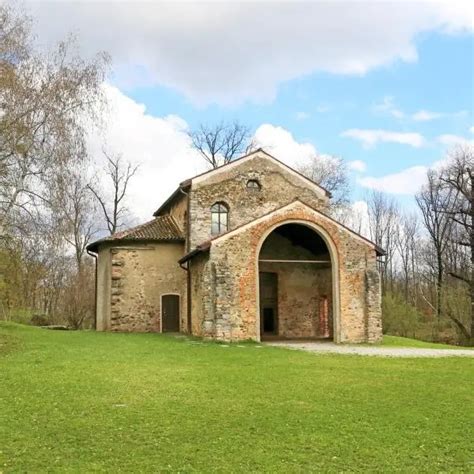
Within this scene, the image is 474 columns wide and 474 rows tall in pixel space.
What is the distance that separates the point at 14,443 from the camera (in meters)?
7.36

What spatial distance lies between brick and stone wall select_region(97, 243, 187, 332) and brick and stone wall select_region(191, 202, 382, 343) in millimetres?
4615

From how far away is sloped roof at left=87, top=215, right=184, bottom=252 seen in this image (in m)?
29.1

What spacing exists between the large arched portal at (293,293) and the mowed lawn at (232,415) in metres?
11.7

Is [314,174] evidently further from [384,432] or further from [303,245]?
[384,432]

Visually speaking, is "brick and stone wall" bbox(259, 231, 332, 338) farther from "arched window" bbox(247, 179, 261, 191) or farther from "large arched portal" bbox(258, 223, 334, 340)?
"arched window" bbox(247, 179, 261, 191)

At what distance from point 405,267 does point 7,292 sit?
1670 inches

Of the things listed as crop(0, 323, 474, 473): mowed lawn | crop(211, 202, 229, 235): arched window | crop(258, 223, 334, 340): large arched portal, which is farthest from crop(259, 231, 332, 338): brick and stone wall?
crop(0, 323, 474, 473): mowed lawn

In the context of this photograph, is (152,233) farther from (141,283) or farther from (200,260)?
(200,260)

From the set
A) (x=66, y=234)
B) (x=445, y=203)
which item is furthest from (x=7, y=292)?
(x=445, y=203)

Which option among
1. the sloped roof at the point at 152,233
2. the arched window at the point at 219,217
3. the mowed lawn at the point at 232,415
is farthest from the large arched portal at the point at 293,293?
the mowed lawn at the point at 232,415

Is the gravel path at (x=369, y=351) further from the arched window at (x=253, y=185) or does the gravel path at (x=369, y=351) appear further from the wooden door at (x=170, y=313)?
the arched window at (x=253, y=185)

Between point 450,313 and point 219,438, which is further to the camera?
point 450,313

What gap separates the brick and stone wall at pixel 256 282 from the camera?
2220cm

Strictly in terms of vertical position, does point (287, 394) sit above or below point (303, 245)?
below
